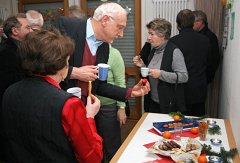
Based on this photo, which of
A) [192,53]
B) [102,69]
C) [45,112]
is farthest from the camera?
[192,53]

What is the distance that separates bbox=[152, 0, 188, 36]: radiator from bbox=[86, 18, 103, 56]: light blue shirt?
88.3 inches

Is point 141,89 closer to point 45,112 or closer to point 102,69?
point 102,69

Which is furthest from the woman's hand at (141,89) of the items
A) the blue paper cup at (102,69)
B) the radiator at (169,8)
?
the radiator at (169,8)

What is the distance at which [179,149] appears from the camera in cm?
155

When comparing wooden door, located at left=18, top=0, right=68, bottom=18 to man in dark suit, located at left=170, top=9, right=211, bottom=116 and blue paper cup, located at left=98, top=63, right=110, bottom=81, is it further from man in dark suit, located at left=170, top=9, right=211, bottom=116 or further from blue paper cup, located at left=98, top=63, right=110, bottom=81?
blue paper cup, located at left=98, top=63, right=110, bottom=81

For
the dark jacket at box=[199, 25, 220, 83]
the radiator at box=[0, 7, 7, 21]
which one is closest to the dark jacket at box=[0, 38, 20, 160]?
the dark jacket at box=[199, 25, 220, 83]

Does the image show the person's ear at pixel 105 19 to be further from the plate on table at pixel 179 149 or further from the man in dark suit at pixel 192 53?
the man in dark suit at pixel 192 53

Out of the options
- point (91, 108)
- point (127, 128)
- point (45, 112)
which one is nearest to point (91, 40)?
point (91, 108)

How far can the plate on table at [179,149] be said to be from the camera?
4.77ft

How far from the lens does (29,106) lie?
41.9 inches

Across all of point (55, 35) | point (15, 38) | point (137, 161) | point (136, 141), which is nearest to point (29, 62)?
point (55, 35)

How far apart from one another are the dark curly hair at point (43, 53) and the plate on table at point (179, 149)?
0.80 m

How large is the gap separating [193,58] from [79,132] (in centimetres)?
205

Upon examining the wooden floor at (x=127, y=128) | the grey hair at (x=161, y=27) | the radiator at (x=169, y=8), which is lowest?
the wooden floor at (x=127, y=128)
